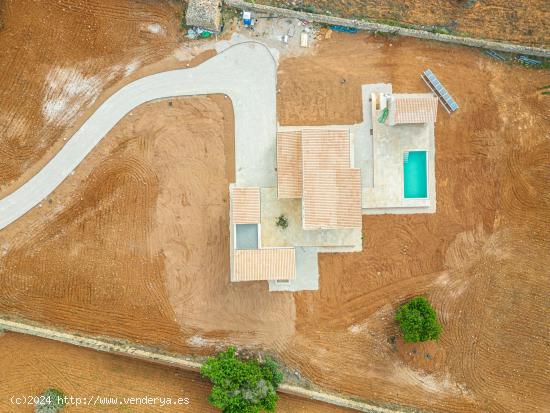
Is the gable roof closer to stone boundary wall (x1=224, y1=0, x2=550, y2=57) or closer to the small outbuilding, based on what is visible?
stone boundary wall (x1=224, y1=0, x2=550, y2=57)

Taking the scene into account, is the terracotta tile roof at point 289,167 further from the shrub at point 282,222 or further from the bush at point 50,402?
the bush at point 50,402

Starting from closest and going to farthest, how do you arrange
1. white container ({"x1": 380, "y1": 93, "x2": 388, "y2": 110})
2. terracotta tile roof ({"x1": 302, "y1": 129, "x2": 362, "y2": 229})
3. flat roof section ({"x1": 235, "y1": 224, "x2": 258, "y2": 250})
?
terracotta tile roof ({"x1": 302, "y1": 129, "x2": 362, "y2": 229}), flat roof section ({"x1": 235, "y1": 224, "x2": 258, "y2": 250}), white container ({"x1": 380, "y1": 93, "x2": 388, "y2": 110})

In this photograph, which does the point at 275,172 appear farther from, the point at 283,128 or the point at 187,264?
the point at 187,264

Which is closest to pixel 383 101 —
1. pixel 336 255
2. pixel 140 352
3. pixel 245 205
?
pixel 336 255

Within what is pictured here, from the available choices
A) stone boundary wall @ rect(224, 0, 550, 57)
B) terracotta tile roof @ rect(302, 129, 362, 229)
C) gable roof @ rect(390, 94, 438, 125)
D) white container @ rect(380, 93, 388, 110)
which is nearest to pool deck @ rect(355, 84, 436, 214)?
white container @ rect(380, 93, 388, 110)

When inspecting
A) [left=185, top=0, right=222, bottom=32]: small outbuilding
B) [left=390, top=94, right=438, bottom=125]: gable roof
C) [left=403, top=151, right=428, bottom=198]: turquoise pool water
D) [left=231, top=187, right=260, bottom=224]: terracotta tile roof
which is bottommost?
[left=231, top=187, right=260, bottom=224]: terracotta tile roof

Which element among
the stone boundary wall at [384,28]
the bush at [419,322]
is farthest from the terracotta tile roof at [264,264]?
the stone boundary wall at [384,28]
